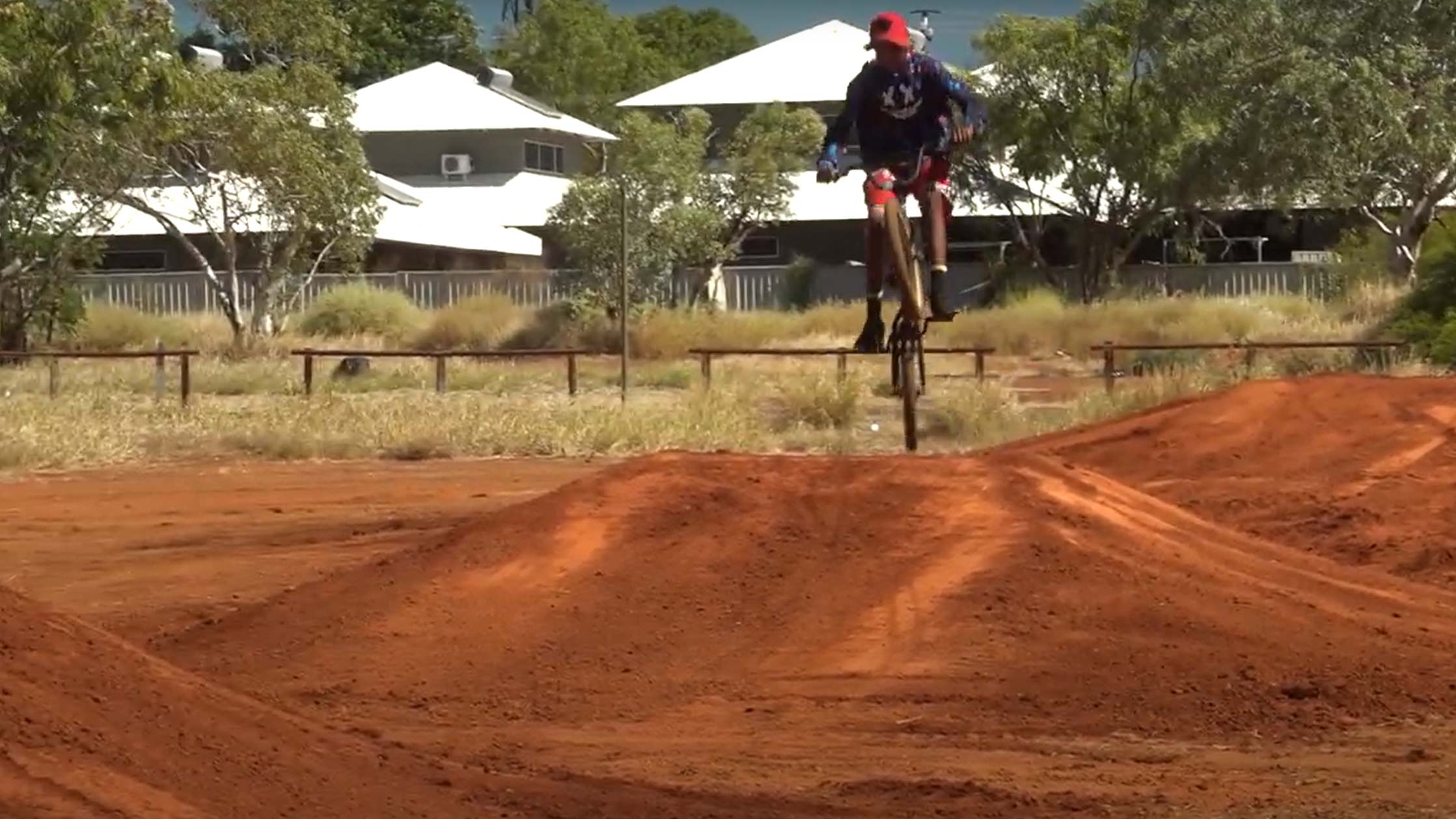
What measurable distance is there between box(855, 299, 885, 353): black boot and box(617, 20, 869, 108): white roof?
159ft

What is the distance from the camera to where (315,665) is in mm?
10734

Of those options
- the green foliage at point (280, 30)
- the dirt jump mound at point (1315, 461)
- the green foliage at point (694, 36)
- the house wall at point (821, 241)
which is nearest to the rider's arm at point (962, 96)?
the dirt jump mound at point (1315, 461)

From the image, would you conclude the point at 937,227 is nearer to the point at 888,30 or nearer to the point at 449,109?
the point at 888,30

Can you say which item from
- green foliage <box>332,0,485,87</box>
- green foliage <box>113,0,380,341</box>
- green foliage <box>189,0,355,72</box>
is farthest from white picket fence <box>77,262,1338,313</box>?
green foliage <box>332,0,485,87</box>

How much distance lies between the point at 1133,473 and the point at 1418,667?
548cm

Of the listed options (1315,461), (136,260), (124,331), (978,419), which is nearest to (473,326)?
(124,331)

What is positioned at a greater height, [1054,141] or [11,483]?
[1054,141]

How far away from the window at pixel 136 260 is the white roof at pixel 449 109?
7216mm

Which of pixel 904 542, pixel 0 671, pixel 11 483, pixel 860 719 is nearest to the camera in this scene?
pixel 0 671

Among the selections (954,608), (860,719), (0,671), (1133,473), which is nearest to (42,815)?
(0,671)

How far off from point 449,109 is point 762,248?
11.5 meters

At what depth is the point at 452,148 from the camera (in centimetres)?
6669

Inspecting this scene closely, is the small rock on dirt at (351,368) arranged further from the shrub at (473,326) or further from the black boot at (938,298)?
the black boot at (938,298)

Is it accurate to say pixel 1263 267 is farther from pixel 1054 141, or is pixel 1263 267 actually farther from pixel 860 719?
pixel 860 719
